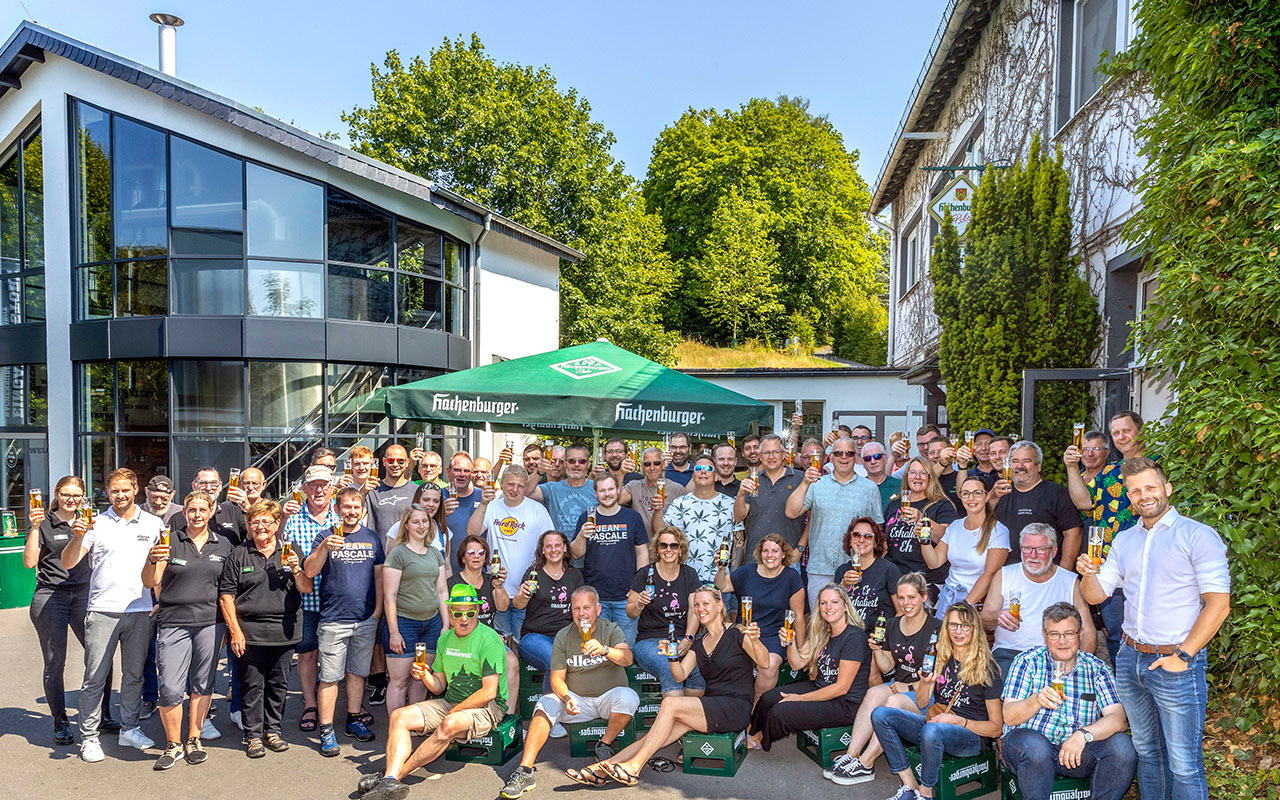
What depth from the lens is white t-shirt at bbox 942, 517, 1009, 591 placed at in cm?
584

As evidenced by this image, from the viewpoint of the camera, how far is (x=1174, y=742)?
4309 millimetres

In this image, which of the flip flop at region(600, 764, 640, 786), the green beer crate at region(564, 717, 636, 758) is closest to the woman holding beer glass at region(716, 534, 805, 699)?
the green beer crate at region(564, 717, 636, 758)

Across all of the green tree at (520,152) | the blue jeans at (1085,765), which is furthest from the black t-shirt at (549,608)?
the green tree at (520,152)

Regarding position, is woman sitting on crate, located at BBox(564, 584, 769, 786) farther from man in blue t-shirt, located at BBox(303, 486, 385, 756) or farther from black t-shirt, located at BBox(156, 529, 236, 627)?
black t-shirt, located at BBox(156, 529, 236, 627)

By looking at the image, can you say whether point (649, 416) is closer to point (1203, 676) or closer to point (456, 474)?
point (456, 474)

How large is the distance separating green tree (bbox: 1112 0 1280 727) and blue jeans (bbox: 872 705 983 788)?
1427 mm

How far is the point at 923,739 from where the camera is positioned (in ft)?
16.2

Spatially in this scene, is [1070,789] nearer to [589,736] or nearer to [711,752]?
[711,752]

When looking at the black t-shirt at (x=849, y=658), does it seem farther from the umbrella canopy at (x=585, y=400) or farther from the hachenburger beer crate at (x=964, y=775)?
the umbrella canopy at (x=585, y=400)

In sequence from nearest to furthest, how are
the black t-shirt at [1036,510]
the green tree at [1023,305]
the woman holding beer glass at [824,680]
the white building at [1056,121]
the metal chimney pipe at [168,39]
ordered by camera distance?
the woman holding beer glass at [824,680]
the black t-shirt at [1036,510]
the white building at [1056,121]
the green tree at [1023,305]
the metal chimney pipe at [168,39]

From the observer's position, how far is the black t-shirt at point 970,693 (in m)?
5.03

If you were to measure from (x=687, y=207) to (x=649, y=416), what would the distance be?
33.0 meters

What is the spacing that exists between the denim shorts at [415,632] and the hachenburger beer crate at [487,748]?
2.45 ft

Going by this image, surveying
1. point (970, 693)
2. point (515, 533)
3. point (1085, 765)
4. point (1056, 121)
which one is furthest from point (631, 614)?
point (1056, 121)
